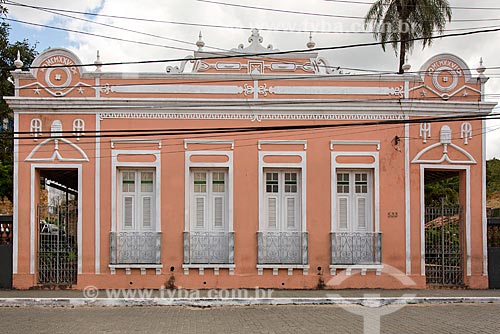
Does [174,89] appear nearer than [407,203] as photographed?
Yes

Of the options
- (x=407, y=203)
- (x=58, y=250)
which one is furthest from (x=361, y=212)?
(x=58, y=250)

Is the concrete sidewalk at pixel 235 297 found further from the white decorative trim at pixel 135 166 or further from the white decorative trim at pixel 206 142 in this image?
the white decorative trim at pixel 206 142

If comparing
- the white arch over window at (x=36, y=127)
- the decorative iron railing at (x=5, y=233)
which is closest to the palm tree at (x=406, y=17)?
the white arch over window at (x=36, y=127)

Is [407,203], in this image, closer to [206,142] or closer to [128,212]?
[206,142]

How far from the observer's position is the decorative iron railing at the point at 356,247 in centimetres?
1744

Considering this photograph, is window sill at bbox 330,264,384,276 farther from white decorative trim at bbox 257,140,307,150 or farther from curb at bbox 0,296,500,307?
white decorative trim at bbox 257,140,307,150

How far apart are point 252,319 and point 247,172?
542cm

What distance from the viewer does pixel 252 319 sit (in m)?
12.8

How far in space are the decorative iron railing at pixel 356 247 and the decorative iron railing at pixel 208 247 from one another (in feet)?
8.91

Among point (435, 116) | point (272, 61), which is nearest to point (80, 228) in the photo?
point (272, 61)

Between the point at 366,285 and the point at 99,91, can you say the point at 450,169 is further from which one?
the point at 99,91

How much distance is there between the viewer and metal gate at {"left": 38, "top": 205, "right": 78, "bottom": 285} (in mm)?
17141

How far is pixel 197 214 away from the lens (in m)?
17.7

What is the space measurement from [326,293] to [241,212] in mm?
2994
